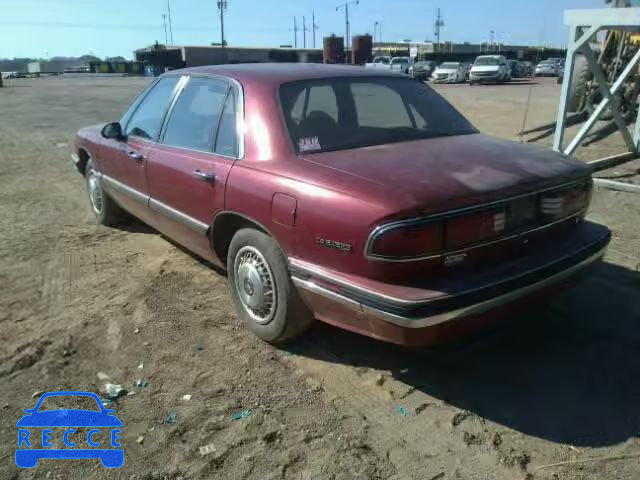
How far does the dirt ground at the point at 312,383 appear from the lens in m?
2.46

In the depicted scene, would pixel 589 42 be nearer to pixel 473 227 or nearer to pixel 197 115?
pixel 197 115

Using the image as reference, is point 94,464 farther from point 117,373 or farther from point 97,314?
point 97,314

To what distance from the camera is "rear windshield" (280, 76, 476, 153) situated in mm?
3314

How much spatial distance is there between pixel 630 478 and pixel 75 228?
5.38m

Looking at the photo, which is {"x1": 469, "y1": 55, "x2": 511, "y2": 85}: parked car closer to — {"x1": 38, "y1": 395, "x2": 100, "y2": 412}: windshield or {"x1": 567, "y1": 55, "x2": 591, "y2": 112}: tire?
{"x1": 567, "y1": 55, "x2": 591, "y2": 112}: tire

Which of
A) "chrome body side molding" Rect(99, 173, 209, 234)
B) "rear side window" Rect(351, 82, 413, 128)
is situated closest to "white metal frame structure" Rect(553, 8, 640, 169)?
"rear side window" Rect(351, 82, 413, 128)

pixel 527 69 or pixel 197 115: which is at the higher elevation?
pixel 527 69

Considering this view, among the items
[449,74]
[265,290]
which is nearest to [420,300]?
[265,290]

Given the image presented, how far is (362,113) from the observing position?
378 centimetres

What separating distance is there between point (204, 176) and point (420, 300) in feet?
5.76

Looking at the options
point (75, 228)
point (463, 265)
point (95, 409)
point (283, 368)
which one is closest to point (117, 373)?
point (95, 409)

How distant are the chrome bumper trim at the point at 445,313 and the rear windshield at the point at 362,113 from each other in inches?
33.0

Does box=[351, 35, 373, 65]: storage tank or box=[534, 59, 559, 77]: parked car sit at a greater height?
box=[351, 35, 373, 65]: storage tank

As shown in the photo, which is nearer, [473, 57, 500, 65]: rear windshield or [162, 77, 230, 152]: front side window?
[162, 77, 230, 152]: front side window
